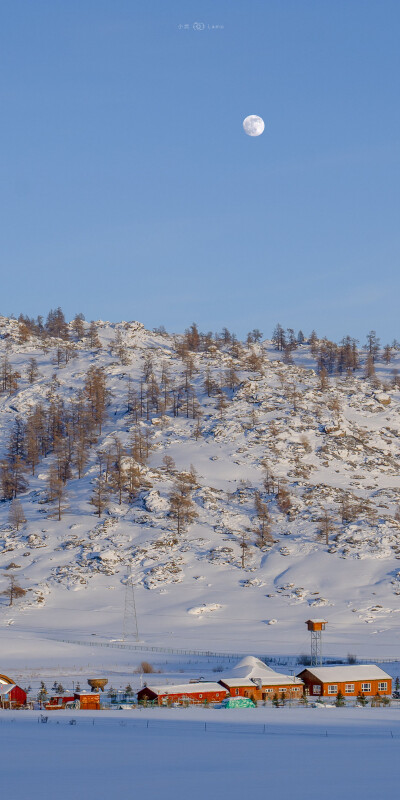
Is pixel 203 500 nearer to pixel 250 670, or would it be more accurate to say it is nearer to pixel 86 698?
pixel 250 670

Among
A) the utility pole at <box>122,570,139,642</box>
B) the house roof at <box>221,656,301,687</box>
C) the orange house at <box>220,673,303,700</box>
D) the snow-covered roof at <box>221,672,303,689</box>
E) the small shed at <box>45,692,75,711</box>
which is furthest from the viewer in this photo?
the utility pole at <box>122,570,139,642</box>

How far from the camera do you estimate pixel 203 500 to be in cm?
11562

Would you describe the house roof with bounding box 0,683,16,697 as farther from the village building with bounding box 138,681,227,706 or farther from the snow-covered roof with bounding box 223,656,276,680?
the snow-covered roof with bounding box 223,656,276,680

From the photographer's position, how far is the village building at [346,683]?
54.7m

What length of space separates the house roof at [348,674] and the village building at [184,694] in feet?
24.4

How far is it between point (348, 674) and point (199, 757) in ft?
104

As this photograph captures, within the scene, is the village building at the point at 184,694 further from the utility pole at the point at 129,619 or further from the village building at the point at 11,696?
the utility pole at the point at 129,619

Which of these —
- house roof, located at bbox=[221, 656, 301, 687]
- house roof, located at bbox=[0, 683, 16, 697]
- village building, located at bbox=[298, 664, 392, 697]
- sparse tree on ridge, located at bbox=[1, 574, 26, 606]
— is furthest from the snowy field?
sparse tree on ridge, located at bbox=[1, 574, 26, 606]

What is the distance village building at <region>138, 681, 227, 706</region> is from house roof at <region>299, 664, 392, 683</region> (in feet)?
24.4

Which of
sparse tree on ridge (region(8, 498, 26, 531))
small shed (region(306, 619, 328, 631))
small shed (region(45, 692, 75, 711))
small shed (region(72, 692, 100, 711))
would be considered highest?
sparse tree on ridge (region(8, 498, 26, 531))

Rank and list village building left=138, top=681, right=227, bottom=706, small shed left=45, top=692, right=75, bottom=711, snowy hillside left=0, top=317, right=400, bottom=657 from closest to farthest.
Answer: small shed left=45, top=692, right=75, bottom=711, village building left=138, top=681, right=227, bottom=706, snowy hillside left=0, top=317, right=400, bottom=657

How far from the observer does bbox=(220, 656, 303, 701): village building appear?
52125 mm

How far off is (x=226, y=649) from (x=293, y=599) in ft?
60.3

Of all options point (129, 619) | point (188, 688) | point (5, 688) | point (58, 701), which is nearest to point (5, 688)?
point (5, 688)
